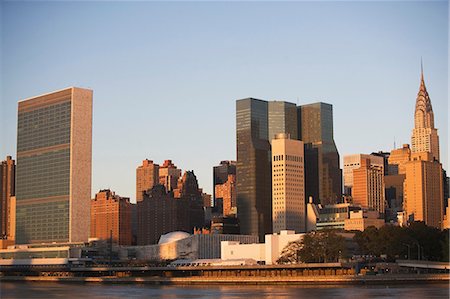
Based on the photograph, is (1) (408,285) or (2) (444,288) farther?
(1) (408,285)

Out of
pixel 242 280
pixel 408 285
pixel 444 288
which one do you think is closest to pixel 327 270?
pixel 242 280

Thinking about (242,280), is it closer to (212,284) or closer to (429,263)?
(212,284)

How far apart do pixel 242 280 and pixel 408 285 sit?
36.2 meters

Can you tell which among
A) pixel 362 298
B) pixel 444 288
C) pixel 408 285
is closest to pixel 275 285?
pixel 408 285

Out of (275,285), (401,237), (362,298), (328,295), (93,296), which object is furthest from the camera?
(401,237)

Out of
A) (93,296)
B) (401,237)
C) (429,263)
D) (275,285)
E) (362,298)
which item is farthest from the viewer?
(401,237)

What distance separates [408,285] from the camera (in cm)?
15900

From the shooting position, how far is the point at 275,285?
170 meters

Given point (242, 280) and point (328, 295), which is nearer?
point (328, 295)

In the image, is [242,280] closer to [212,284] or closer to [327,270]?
[212,284]

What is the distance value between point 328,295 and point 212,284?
56451mm

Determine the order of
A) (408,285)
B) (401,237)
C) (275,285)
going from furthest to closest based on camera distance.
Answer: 1. (401,237)
2. (275,285)
3. (408,285)

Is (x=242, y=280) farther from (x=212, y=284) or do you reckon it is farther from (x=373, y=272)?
(x=373, y=272)

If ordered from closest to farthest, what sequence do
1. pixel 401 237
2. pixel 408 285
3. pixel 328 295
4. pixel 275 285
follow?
pixel 328 295, pixel 408 285, pixel 275 285, pixel 401 237
